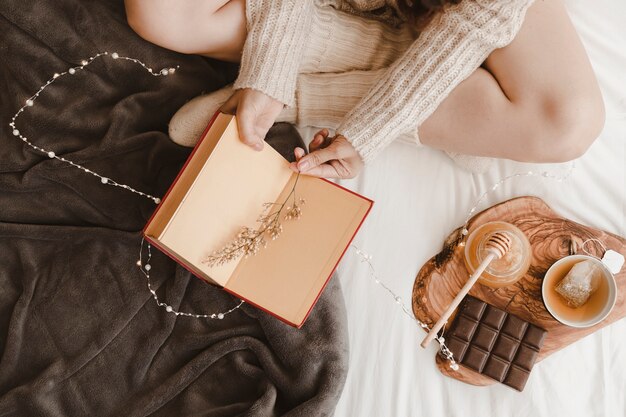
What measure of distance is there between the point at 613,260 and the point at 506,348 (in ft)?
0.76

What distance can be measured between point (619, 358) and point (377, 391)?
1.31 ft

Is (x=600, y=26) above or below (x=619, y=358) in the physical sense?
above

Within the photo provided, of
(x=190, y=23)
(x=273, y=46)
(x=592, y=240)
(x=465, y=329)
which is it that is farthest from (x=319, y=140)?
(x=592, y=240)

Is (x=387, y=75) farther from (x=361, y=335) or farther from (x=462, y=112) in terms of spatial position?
(x=361, y=335)

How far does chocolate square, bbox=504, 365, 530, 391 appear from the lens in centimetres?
84

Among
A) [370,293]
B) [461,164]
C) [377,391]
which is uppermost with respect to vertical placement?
[461,164]

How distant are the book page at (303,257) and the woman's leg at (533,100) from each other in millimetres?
206

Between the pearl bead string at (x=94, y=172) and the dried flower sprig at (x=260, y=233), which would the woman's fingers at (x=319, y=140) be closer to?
the dried flower sprig at (x=260, y=233)

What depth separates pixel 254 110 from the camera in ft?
2.61

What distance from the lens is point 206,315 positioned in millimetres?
877

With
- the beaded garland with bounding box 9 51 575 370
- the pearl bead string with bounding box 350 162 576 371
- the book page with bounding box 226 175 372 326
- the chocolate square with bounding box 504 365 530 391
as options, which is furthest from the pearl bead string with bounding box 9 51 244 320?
the chocolate square with bounding box 504 365 530 391

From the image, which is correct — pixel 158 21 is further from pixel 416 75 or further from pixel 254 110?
pixel 416 75

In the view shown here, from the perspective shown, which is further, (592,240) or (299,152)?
(592,240)

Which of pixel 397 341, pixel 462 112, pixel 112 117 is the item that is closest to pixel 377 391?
pixel 397 341
